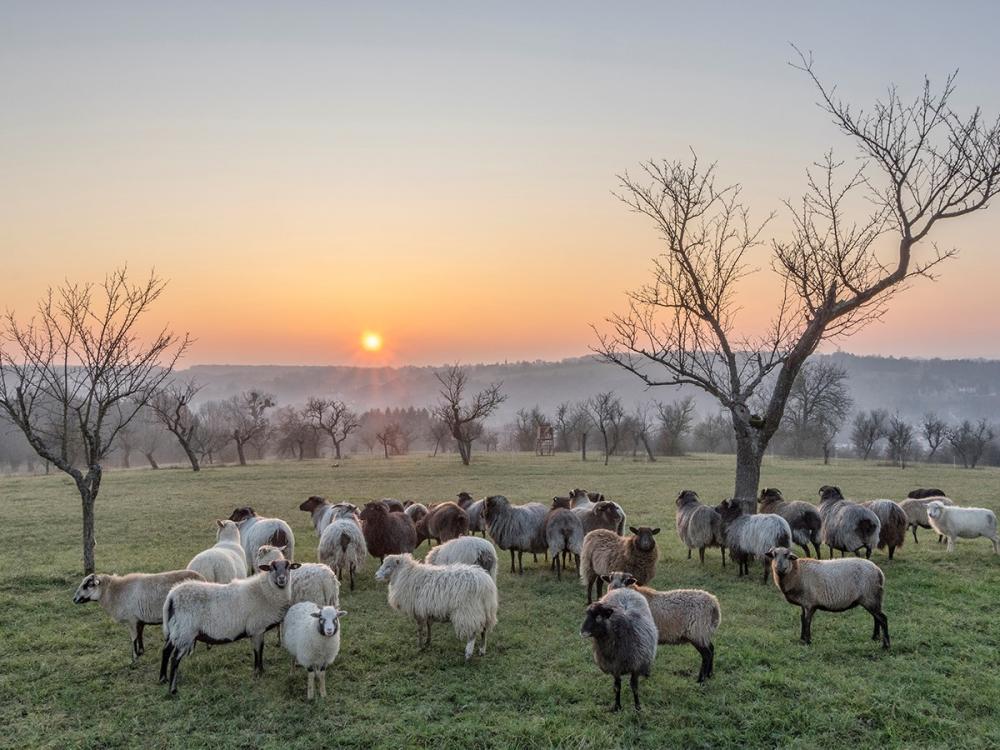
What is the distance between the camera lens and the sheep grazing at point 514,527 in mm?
13906

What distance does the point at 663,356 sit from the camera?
16969 mm

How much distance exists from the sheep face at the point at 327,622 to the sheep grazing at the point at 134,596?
2.65m

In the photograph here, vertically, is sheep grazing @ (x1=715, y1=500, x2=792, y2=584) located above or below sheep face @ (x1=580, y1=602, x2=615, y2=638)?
below

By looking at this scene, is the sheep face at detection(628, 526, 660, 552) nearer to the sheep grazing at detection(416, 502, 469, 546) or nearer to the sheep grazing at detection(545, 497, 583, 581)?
the sheep grazing at detection(545, 497, 583, 581)

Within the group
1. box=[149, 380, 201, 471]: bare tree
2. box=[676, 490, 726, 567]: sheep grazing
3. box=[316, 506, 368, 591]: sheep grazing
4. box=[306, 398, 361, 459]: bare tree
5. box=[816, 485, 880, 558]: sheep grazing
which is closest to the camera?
box=[316, 506, 368, 591]: sheep grazing

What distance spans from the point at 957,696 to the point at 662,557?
27.3ft

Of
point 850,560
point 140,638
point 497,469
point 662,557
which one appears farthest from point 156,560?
point 497,469

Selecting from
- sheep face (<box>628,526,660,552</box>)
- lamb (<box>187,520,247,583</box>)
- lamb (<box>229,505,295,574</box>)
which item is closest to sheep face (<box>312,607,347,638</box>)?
lamb (<box>187,520,247,583</box>)

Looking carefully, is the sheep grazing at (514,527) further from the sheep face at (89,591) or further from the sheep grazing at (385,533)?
the sheep face at (89,591)

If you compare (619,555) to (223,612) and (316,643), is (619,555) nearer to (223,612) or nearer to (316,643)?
(316,643)

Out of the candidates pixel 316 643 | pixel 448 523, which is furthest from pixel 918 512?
pixel 316 643

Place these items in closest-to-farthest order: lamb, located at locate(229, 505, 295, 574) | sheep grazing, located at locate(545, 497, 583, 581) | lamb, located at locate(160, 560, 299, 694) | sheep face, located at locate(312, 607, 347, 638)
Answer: sheep face, located at locate(312, 607, 347, 638), lamb, located at locate(160, 560, 299, 694), lamb, located at locate(229, 505, 295, 574), sheep grazing, located at locate(545, 497, 583, 581)

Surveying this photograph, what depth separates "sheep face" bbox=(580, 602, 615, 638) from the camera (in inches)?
273

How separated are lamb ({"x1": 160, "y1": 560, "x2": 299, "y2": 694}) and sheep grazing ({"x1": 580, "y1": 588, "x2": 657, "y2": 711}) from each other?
4.21m
